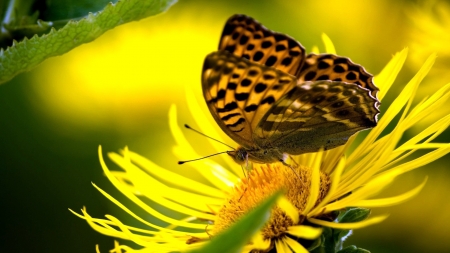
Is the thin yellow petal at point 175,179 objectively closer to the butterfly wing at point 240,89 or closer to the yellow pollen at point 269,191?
the yellow pollen at point 269,191

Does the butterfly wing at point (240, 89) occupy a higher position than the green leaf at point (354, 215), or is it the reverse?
the butterfly wing at point (240, 89)

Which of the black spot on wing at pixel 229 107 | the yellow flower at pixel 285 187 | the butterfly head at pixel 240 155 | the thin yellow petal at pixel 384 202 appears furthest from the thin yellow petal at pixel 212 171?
the thin yellow petal at pixel 384 202

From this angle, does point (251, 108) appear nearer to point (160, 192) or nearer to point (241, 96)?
point (241, 96)

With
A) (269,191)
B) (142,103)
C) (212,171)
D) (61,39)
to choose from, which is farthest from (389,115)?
(142,103)

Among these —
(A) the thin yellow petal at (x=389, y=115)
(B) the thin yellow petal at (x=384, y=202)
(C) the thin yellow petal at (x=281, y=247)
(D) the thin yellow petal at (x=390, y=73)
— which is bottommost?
(C) the thin yellow petal at (x=281, y=247)

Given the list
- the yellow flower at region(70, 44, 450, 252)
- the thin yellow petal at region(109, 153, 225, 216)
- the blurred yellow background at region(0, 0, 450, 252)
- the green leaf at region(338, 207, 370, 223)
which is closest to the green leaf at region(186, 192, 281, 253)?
the yellow flower at region(70, 44, 450, 252)

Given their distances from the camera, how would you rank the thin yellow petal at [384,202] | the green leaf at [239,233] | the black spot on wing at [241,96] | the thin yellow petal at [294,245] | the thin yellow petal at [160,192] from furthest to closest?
the thin yellow petal at [160,192]
the black spot on wing at [241,96]
the thin yellow petal at [294,245]
the thin yellow petal at [384,202]
the green leaf at [239,233]

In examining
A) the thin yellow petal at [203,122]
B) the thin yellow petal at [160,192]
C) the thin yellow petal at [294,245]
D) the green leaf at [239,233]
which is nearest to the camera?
the green leaf at [239,233]
